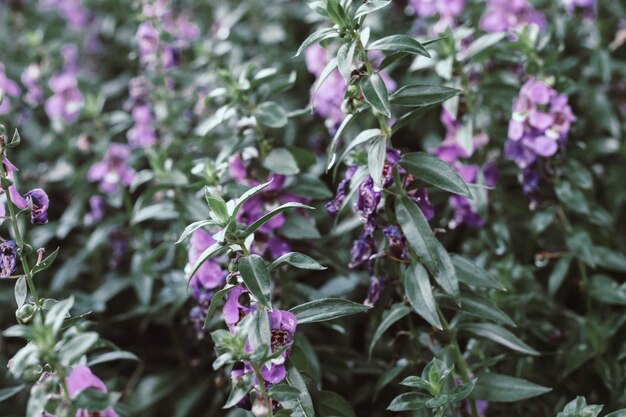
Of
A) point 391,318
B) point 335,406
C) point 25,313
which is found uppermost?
point 25,313

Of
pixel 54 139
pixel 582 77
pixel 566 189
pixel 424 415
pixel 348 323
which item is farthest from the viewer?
pixel 54 139

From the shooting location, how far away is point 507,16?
2857 mm

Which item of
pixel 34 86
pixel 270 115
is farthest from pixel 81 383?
pixel 34 86

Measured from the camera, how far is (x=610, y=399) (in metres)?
2.21

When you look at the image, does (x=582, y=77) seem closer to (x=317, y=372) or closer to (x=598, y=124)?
(x=598, y=124)

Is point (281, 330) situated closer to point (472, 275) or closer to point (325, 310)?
point (325, 310)

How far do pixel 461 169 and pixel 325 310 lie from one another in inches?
38.2

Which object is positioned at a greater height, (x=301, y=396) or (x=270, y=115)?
(x=270, y=115)

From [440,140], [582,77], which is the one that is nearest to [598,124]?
[582,77]

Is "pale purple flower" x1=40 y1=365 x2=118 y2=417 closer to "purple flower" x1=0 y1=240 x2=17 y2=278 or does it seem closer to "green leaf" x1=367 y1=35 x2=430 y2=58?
"purple flower" x1=0 y1=240 x2=17 y2=278

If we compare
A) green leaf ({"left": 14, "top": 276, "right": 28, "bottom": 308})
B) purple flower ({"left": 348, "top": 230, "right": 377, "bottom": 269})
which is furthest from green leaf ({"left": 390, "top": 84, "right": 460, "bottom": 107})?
green leaf ({"left": 14, "top": 276, "right": 28, "bottom": 308})

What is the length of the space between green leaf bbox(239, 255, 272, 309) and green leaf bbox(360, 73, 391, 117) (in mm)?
432

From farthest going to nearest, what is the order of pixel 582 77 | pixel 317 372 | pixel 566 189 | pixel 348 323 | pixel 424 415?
pixel 582 77, pixel 348 323, pixel 566 189, pixel 317 372, pixel 424 415

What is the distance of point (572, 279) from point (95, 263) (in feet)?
6.11
